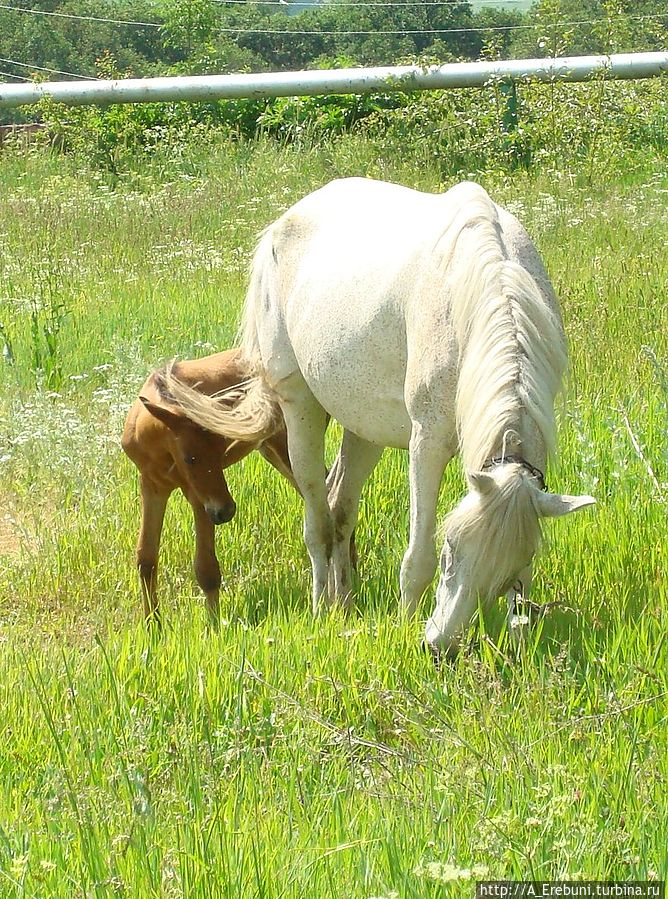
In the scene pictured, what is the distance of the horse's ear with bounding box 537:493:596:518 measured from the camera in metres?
3.56

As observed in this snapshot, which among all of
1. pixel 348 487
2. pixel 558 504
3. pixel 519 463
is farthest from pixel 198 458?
pixel 558 504

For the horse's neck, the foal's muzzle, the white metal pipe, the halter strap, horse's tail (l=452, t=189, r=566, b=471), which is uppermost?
the white metal pipe

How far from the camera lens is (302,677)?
3.98 m

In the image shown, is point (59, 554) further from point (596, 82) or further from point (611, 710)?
point (596, 82)

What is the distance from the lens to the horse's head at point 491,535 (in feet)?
12.0

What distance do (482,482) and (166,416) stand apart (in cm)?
201

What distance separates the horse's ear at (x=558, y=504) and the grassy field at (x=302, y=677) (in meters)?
0.42

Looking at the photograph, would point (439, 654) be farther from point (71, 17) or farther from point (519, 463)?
point (71, 17)

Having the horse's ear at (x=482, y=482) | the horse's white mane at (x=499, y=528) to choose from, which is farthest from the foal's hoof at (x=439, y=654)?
the horse's ear at (x=482, y=482)

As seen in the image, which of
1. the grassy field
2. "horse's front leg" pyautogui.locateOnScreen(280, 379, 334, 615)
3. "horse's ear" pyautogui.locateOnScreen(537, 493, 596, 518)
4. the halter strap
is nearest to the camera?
the grassy field

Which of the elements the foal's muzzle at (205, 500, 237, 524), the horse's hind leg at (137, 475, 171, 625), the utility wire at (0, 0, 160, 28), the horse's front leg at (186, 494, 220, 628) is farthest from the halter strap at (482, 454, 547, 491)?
the utility wire at (0, 0, 160, 28)

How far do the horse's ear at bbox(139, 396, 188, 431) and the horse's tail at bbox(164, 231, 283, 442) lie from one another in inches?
2.6

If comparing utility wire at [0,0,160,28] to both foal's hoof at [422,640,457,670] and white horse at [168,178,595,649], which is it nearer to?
white horse at [168,178,595,649]

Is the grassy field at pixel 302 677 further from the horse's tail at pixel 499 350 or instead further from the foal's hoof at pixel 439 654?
the horse's tail at pixel 499 350
